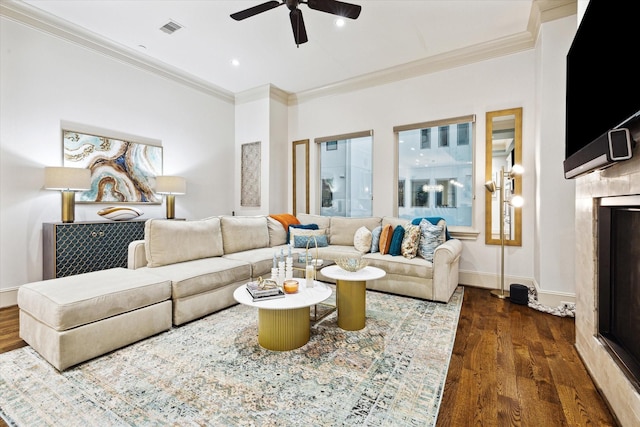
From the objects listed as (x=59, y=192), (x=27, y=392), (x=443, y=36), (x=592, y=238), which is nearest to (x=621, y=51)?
(x=592, y=238)

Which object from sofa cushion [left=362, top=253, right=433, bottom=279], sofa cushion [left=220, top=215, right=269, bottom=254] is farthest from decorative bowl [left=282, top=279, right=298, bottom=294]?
sofa cushion [left=220, top=215, right=269, bottom=254]

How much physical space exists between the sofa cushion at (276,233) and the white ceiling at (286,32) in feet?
7.72

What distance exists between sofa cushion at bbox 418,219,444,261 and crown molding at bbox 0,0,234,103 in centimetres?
432

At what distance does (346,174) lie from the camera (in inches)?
206

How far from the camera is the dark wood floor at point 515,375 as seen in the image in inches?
59.5

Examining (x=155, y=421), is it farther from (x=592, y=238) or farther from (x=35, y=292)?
(x=592, y=238)

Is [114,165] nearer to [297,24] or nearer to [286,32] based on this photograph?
[286,32]

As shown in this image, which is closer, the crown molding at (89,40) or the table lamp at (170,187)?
the crown molding at (89,40)

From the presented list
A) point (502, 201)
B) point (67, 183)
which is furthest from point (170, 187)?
point (502, 201)

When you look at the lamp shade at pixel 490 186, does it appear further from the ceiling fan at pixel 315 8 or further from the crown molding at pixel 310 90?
the ceiling fan at pixel 315 8

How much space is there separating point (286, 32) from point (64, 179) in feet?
9.82

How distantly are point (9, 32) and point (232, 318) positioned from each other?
3.77m

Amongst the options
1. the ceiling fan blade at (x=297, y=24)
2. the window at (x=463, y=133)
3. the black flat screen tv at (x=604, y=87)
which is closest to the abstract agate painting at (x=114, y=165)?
the ceiling fan blade at (x=297, y=24)

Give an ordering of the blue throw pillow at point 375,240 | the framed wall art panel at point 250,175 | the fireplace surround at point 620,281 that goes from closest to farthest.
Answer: the fireplace surround at point 620,281
the blue throw pillow at point 375,240
the framed wall art panel at point 250,175
